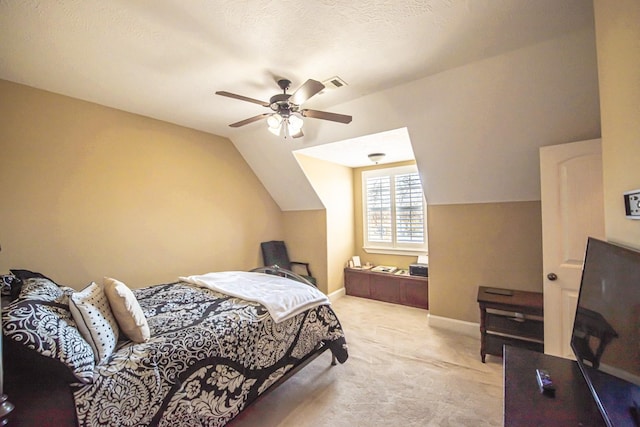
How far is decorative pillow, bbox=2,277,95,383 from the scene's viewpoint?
1.07 m

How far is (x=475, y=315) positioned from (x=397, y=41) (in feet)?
10.1

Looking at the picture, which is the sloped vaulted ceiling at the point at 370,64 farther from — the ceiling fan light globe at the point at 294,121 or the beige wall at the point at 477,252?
the ceiling fan light globe at the point at 294,121

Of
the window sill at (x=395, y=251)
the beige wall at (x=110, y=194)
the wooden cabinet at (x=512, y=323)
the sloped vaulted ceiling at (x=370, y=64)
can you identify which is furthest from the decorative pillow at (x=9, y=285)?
the window sill at (x=395, y=251)

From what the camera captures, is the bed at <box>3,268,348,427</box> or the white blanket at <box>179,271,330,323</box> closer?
the bed at <box>3,268,348,427</box>

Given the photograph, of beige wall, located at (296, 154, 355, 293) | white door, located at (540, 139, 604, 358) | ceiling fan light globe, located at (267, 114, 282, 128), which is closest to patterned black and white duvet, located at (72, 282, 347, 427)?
ceiling fan light globe, located at (267, 114, 282, 128)

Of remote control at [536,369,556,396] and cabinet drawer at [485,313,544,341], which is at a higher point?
remote control at [536,369,556,396]

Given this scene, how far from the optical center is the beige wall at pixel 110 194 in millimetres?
2342

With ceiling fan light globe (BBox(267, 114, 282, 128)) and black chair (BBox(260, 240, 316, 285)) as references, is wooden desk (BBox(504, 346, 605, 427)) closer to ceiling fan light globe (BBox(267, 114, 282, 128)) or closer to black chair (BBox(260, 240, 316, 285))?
ceiling fan light globe (BBox(267, 114, 282, 128))

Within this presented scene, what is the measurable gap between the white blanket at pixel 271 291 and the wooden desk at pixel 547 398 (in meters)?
1.41

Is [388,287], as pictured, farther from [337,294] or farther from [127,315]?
[127,315]

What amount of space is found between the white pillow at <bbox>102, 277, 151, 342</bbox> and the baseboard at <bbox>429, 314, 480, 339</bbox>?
320 centimetres

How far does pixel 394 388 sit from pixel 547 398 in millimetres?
1356

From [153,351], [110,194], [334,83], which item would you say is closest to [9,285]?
[153,351]

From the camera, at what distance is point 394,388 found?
7.14ft
